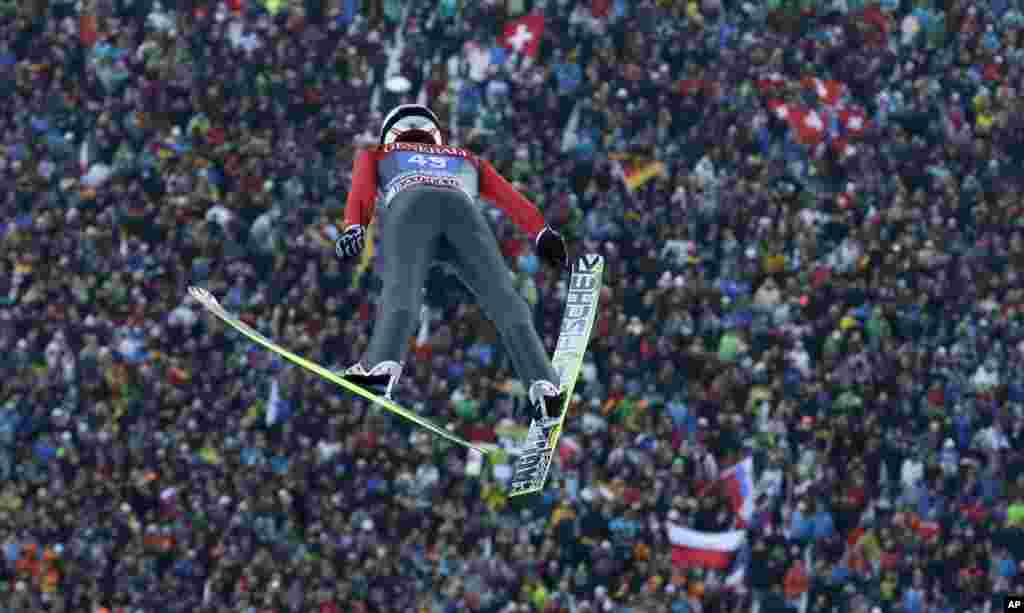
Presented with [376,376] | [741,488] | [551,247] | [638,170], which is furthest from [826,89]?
[376,376]

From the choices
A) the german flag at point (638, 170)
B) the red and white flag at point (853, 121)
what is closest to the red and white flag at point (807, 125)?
→ the red and white flag at point (853, 121)

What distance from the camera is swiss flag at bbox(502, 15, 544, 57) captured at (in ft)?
104

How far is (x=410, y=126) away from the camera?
16.2 metres

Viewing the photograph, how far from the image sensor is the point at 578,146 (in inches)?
1193

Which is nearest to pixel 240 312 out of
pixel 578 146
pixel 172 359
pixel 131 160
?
pixel 172 359

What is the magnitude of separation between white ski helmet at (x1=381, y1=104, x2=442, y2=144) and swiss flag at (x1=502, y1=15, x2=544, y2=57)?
1563 centimetres

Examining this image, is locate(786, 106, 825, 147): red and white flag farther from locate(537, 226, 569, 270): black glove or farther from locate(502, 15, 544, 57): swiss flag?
locate(537, 226, 569, 270): black glove

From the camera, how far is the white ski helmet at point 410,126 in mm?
16156

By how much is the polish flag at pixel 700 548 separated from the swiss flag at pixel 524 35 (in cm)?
813

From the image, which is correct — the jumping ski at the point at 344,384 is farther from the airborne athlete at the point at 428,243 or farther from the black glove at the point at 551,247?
the black glove at the point at 551,247

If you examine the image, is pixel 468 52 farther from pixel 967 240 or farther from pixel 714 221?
pixel 967 240

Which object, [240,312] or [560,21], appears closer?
[240,312]

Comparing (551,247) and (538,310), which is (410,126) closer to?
(551,247)

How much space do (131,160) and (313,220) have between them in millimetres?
2567
